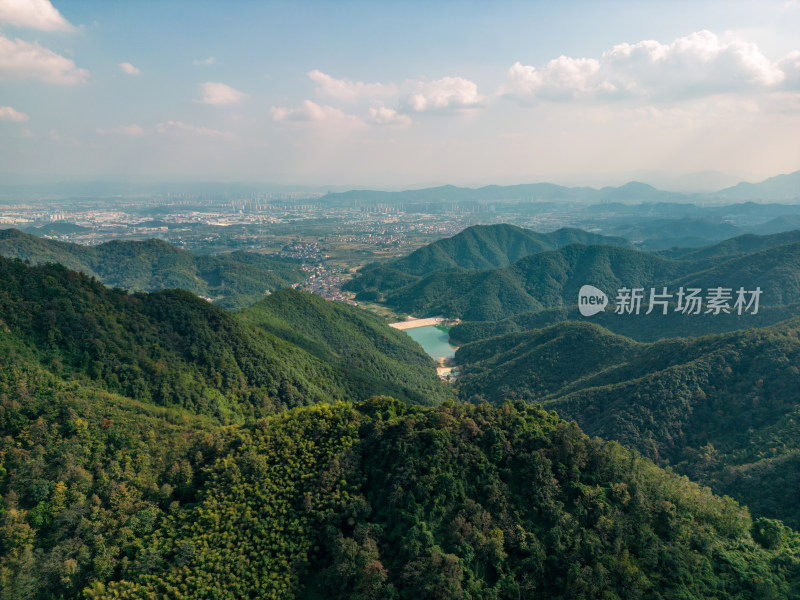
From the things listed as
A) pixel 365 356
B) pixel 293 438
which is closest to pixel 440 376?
pixel 365 356

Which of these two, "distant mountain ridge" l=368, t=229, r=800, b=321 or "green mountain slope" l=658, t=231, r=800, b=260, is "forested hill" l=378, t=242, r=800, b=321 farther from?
"green mountain slope" l=658, t=231, r=800, b=260

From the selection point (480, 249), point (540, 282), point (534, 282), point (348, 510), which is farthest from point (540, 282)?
point (348, 510)

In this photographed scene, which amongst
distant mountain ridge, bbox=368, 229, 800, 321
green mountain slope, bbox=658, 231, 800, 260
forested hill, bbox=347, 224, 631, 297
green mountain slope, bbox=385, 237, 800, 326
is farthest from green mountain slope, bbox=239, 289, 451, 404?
green mountain slope, bbox=658, 231, 800, 260

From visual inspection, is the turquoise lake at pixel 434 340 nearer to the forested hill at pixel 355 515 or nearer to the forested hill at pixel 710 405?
the forested hill at pixel 710 405

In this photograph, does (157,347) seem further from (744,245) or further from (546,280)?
(744,245)

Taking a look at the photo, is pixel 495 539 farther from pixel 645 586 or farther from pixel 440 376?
pixel 440 376

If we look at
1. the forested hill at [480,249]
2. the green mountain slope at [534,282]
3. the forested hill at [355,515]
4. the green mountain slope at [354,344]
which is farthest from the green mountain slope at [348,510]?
the forested hill at [480,249]
